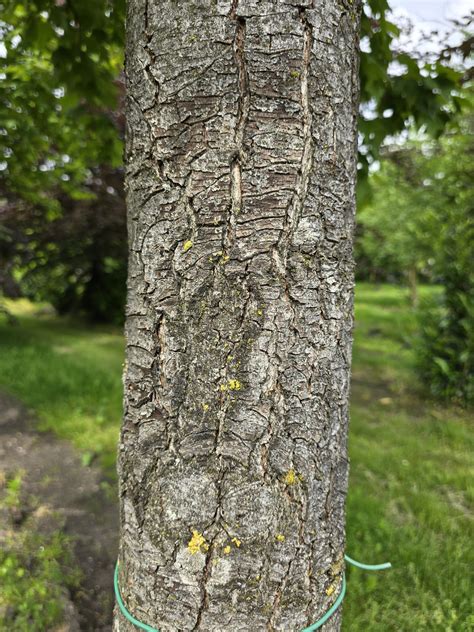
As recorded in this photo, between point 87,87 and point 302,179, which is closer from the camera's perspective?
point 302,179

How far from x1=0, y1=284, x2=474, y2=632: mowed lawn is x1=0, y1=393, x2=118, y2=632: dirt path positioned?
0.17 metres

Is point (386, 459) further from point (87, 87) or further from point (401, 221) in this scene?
point (401, 221)

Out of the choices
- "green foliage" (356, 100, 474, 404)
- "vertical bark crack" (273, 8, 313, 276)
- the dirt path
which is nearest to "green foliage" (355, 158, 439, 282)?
"green foliage" (356, 100, 474, 404)

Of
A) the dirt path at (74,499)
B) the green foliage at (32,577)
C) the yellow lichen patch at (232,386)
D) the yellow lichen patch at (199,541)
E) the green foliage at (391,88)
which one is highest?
the green foliage at (391,88)

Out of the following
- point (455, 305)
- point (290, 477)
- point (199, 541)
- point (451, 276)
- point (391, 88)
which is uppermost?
point (391, 88)

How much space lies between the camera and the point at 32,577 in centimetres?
242

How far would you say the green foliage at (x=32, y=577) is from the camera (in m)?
2.14

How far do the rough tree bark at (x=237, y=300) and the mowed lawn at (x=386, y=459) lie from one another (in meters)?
1.24

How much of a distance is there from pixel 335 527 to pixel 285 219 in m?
0.89

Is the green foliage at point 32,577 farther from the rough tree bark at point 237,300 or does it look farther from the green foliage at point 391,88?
the green foliage at point 391,88

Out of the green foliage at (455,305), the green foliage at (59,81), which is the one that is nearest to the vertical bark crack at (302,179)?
the green foliage at (59,81)

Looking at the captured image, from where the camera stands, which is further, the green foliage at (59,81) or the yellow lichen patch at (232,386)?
the green foliage at (59,81)

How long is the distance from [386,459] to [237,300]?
327cm

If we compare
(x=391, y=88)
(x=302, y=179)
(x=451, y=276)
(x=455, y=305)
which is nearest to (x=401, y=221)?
(x=451, y=276)
